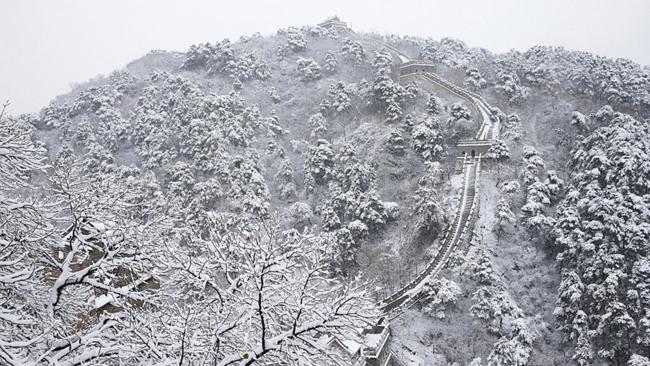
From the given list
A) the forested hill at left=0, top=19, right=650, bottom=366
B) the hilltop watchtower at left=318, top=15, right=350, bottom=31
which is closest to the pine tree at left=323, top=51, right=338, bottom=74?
the forested hill at left=0, top=19, right=650, bottom=366

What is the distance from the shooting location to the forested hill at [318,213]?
21.9ft

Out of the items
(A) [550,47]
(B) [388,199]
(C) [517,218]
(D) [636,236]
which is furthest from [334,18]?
(D) [636,236]

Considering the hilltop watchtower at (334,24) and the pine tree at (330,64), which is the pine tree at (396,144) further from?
the hilltop watchtower at (334,24)

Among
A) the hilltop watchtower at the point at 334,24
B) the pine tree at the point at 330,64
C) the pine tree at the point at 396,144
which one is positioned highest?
the hilltop watchtower at the point at 334,24

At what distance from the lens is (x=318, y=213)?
35.6 m

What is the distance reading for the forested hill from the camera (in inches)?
263

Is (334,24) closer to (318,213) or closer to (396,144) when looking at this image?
(396,144)

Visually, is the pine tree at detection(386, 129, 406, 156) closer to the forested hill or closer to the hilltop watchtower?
the forested hill

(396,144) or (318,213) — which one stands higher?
(396,144)

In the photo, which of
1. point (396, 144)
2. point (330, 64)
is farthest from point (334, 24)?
point (396, 144)

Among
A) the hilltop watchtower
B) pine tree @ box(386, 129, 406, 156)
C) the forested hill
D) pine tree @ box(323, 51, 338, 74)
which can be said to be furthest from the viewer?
the hilltop watchtower

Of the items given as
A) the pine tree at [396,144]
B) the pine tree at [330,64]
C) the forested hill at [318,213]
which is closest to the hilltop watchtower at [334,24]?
the forested hill at [318,213]

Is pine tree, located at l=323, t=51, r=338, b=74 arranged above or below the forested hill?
above

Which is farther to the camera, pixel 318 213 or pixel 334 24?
pixel 334 24
